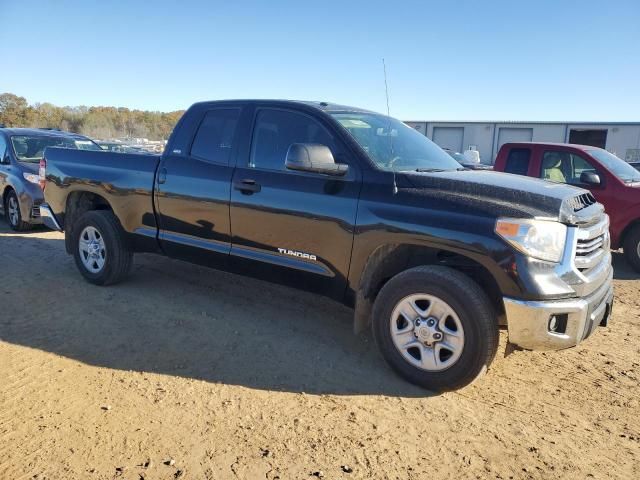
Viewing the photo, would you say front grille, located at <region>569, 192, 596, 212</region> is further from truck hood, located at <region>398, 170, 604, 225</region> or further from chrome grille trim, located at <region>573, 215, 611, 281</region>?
chrome grille trim, located at <region>573, 215, 611, 281</region>

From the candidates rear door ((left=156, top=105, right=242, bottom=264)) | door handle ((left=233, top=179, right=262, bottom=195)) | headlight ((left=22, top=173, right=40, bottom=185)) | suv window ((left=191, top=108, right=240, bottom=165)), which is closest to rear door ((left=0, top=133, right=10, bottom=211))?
headlight ((left=22, top=173, right=40, bottom=185))

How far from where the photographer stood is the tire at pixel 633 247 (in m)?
7.10

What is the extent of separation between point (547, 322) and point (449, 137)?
35.5 metres

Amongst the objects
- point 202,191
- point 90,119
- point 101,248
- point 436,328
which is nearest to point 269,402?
point 436,328

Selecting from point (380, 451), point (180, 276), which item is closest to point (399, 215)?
point (380, 451)

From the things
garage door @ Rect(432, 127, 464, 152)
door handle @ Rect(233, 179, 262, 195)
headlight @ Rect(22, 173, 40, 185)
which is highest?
garage door @ Rect(432, 127, 464, 152)

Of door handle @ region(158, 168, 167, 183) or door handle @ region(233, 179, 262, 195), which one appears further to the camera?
door handle @ region(158, 168, 167, 183)

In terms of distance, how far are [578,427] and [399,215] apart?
173 cm

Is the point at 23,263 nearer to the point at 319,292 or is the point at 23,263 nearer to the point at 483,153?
the point at 319,292

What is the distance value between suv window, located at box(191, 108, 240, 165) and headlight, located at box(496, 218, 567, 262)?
8.14 feet

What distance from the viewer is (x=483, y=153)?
116ft

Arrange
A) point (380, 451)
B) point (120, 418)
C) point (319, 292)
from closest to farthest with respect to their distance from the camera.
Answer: point (380, 451) → point (120, 418) → point (319, 292)

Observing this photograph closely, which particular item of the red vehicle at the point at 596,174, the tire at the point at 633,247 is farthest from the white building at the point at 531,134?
the tire at the point at 633,247

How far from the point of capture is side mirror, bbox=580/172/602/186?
7.14 m
